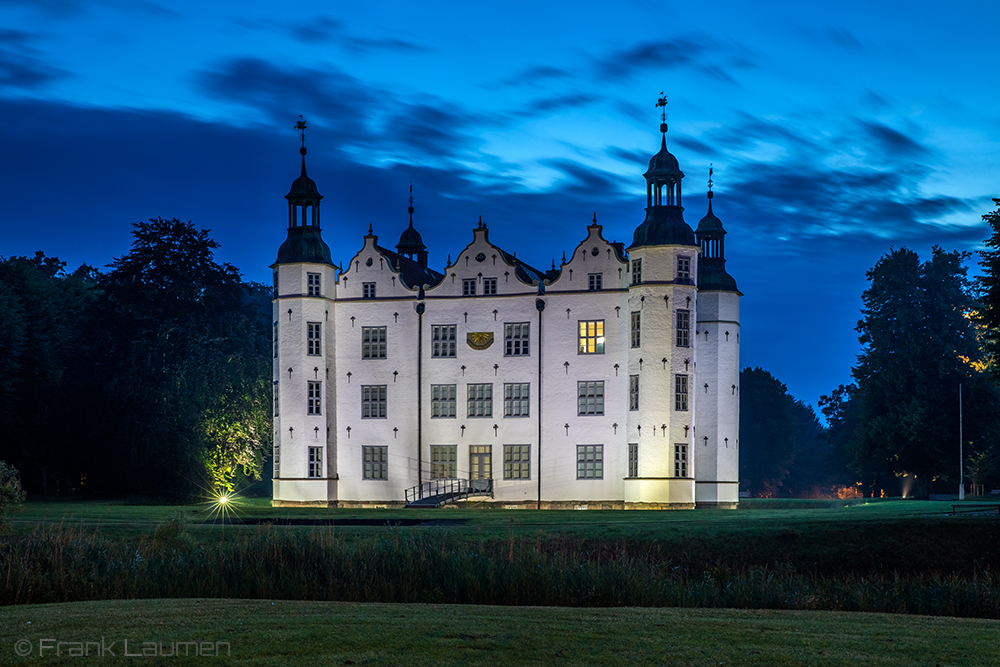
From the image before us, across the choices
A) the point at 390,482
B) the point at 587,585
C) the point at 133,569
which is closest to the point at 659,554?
the point at 587,585

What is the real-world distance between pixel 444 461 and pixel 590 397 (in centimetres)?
727

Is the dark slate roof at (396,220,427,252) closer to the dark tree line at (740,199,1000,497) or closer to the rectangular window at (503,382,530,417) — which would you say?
the rectangular window at (503,382,530,417)

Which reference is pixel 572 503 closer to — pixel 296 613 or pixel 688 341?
pixel 688 341

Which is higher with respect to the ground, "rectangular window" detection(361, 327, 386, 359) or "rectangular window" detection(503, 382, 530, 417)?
"rectangular window" detection(361, 327, 386, 359)

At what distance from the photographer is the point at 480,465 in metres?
49.4

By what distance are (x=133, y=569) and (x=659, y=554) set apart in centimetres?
1489

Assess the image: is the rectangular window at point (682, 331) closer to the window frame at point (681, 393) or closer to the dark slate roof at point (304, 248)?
the window frame at point (681, 393)

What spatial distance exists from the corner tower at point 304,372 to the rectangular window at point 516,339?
8155 millimetres

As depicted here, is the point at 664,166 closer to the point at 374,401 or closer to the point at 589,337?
the point at 589,337

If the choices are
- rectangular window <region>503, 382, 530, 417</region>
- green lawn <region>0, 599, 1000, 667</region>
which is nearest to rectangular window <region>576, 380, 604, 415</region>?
rectangular window <region>503, 382, 530, 417</region>

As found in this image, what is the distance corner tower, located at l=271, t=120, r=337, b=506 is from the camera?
4972cm

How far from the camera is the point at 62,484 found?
196ft

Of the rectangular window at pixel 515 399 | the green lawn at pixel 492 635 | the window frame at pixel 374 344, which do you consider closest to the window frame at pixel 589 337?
the rectangular window at pixel 515 399

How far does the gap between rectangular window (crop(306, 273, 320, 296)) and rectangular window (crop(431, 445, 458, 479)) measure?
29.1ft
